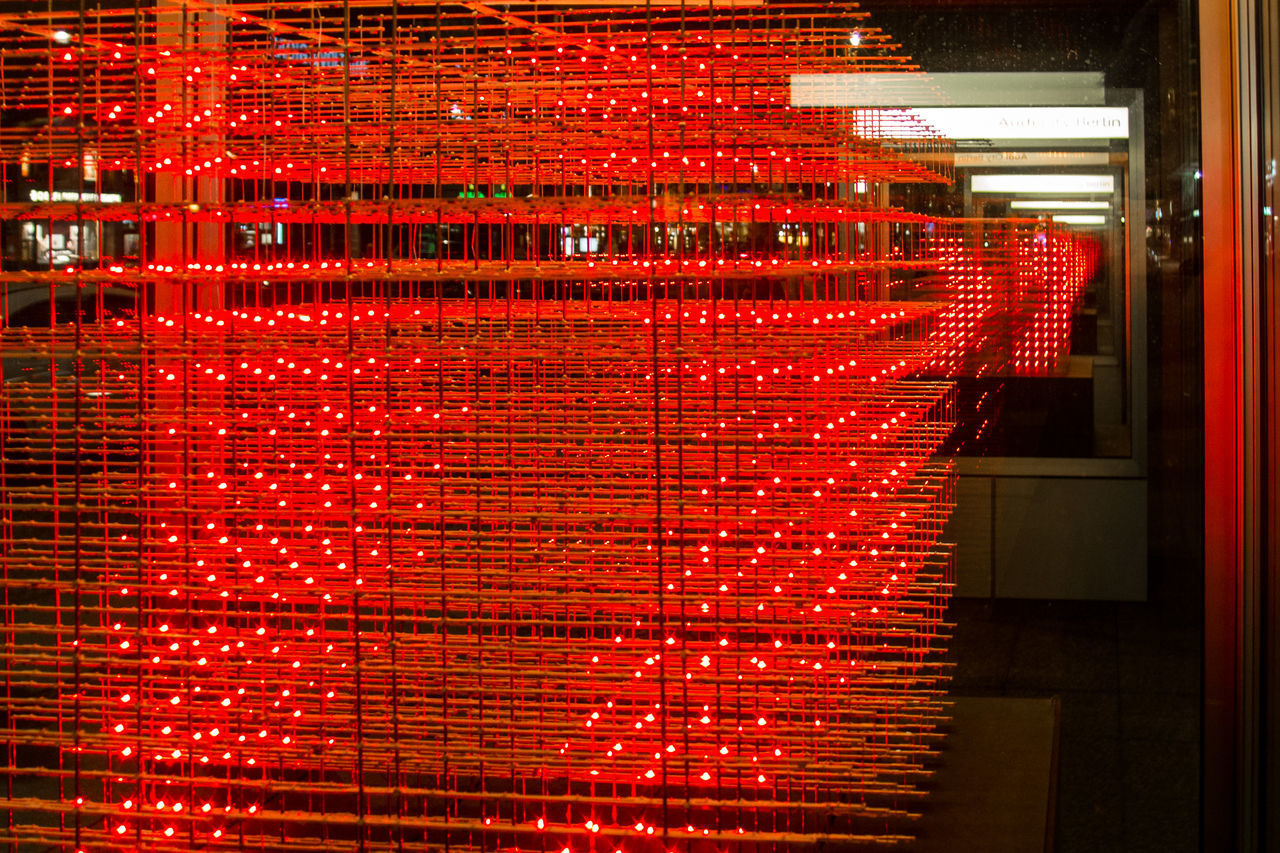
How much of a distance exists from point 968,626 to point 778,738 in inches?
79.7

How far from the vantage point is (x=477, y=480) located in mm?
1782

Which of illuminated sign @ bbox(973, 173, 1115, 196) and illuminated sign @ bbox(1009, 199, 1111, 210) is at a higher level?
illuminated sign @ bbox(973, 173, 1115, 196)

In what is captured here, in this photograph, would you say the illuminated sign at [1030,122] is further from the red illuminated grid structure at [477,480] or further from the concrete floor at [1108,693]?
the concrete floor at [1108,693]

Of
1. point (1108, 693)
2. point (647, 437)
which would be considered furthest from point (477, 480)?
point (1108, 693)

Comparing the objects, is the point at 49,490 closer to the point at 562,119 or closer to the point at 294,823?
the point at 294,823

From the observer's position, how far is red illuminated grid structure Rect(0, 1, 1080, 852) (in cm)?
174

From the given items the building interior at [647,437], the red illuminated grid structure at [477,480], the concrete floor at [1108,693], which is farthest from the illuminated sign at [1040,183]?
the concrete floor at [1108,693]

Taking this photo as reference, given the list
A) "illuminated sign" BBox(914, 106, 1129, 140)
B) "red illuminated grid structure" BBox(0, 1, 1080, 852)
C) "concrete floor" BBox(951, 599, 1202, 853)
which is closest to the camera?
"red illuminated grid structure" BBox(0, 1, 1080, 852)

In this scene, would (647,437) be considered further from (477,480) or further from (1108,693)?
(1108,693)

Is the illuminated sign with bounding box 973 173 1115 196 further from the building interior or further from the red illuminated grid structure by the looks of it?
the red illuminated grid structure

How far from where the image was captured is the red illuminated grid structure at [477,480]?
1738mm

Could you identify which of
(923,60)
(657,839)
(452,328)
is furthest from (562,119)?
(923,60)

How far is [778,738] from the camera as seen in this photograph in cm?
188

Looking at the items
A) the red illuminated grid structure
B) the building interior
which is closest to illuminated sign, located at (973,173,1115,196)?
the building interior
